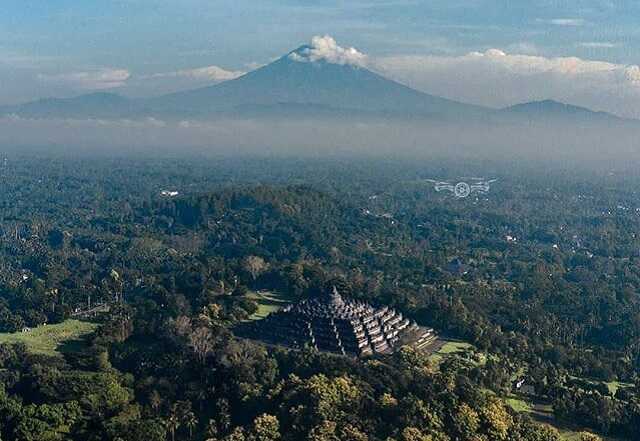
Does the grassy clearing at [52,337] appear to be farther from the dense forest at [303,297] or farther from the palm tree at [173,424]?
the palm tree at [173,424]

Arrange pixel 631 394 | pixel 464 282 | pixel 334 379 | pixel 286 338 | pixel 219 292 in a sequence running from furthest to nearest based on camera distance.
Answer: pixel 464 282 < pixel 219 292 < pixel 286 338 < pixel 631 394 < pixel 334 379

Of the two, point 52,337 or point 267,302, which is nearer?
point 52,337

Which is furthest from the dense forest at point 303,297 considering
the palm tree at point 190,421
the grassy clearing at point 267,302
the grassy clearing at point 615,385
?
the grassy clearing at point 267,302

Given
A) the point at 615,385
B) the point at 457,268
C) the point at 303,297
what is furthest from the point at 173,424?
the point at 457,268

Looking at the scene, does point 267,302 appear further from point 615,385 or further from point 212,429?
point 615,385

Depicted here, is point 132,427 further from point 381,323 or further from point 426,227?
point 426,227

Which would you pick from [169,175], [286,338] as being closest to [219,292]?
[286,338]

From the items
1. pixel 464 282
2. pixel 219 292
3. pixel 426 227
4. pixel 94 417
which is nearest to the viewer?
pixel 94 417
